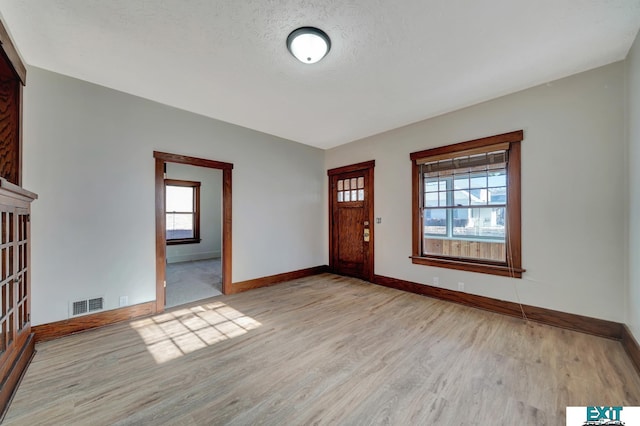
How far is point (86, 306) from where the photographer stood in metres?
2.68

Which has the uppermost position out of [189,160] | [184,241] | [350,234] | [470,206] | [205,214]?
[189,160]

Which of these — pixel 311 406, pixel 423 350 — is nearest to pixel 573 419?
pixel 423 350

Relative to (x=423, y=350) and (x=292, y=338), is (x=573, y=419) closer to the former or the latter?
(x=423, y=350)

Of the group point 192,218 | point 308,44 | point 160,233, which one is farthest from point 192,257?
point 308,44

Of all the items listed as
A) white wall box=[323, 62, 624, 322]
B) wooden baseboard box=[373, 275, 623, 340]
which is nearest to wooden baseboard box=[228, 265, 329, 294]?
wooden baseboard box=[373, 275, 623, 340]

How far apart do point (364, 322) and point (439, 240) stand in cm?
180

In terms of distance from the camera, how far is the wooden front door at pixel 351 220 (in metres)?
4.59

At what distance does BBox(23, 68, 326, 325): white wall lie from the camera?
2.48 meters

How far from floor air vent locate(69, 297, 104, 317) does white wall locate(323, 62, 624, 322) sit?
4.45m

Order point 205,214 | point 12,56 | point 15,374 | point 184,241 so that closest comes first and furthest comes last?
1. point 15,374
2. point 12,56
3. point 184,241
4. point 205,214

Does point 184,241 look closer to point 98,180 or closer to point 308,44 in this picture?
point 98,180

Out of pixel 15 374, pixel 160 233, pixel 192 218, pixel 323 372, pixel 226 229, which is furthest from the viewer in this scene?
pixel 192 218

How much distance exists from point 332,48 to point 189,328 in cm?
320

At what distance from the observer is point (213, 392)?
172cm
